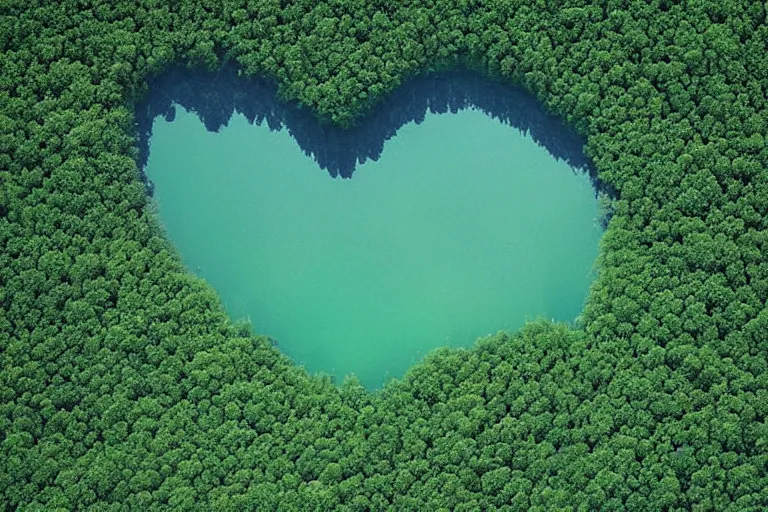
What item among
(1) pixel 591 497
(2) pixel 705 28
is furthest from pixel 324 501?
(2) pixel 705 28

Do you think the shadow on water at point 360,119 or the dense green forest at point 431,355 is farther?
the shadow on water at point 360,119

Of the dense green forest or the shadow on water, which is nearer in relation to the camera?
the dense green forest

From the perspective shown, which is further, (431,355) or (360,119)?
(360,119)

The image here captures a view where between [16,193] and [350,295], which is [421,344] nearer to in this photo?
[350,295]
